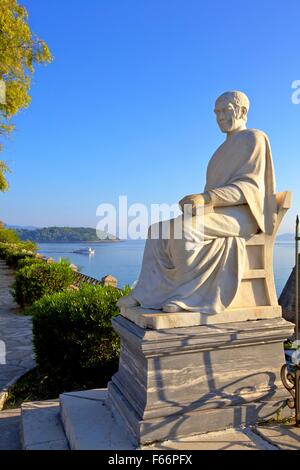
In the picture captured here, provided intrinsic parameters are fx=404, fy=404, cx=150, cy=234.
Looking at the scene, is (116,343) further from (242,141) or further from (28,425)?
(242,141)

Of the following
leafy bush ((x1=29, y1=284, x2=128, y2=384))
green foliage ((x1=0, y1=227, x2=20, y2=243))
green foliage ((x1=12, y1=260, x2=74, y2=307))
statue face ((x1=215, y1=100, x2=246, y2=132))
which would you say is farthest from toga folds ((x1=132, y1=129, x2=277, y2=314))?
green foliage ((x1=0, y1=227, x2=20, y2=243))

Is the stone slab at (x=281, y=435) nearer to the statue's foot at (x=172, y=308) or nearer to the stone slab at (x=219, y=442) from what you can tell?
the stone slab at (x=219, y=442)

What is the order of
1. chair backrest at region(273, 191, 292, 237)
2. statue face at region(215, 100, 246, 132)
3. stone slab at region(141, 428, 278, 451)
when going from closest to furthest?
1. stone slab at region(141, 428, 278, 451)
2. chair backrest at region(273, 191, 292, 237)
3. statue face at region(215, 100, 246, 132)

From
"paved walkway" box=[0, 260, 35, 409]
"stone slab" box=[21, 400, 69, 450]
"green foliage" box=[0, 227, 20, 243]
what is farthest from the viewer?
"green foliage" box=[0, 227, 20, 243]

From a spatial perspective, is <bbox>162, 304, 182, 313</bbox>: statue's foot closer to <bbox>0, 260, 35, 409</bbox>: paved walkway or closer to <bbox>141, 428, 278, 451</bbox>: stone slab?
<bbox>141, 428, 278, 451</bbox>: stone slab

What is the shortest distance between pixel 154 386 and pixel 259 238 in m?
1.41

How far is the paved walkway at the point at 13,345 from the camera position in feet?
17.0

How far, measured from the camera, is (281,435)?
2.84m

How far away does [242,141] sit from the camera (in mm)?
3316

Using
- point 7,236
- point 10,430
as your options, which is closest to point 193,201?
point 10,430

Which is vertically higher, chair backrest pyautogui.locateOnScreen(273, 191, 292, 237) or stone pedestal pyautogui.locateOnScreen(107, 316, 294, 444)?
chair backrest pyautogui.locateOnScreen(273, 191, 292, 237)

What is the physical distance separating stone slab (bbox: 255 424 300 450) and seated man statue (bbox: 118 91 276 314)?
903mm

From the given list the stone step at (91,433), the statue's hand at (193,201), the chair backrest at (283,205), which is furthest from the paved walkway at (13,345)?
the chair backrest at (283,205)

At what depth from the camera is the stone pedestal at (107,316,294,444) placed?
9.11 feet
